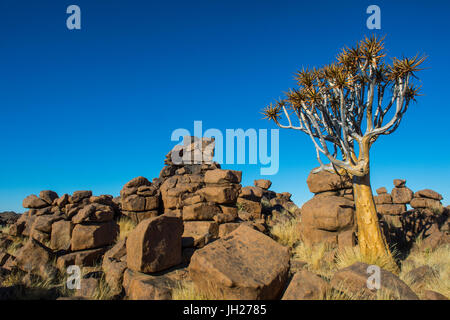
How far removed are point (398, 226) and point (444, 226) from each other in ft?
11.6

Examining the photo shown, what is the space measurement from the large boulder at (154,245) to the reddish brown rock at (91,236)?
3.62 metres

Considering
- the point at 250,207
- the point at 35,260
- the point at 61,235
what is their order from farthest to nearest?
1. the point at 250,207
2. the point at 61,235
3. the point at 35,260

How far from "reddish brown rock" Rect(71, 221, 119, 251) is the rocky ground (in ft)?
0.13

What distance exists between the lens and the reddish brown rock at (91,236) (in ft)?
35.3

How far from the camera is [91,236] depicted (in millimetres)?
10836

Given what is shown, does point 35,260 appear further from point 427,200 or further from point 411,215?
point 427,200

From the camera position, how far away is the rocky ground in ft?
19.5

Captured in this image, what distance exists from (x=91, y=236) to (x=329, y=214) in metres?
9.84

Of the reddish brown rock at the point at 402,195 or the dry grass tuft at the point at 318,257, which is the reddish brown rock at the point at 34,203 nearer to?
the dry grass tuft at the point at 318,257

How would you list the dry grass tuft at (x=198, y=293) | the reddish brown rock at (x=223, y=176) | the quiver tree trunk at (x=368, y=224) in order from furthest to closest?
the reddish brown rock at (x=223, y=176)
the quiver tree trunk at (x=368, y=224)
the dry grass tuft at (x=198, y=293)

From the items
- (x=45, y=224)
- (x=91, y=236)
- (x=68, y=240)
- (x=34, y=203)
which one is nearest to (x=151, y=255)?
(x=91, y=236)

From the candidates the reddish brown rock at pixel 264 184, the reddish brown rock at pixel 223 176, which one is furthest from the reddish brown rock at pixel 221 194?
the reddish brown rock at pixel 264 184
